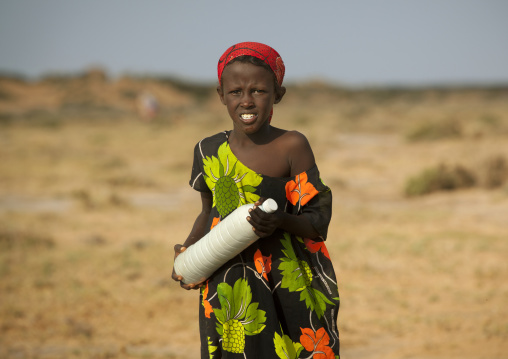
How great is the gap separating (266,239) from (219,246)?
20cm

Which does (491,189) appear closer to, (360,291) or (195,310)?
(360,291)

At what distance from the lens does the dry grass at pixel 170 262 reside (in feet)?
16.4

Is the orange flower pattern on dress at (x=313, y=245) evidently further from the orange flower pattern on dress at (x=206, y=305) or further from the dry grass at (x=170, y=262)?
the dry grass at (x=170, y=262)

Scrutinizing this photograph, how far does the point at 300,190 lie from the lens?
210cm

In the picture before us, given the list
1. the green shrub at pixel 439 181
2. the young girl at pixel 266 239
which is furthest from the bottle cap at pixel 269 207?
the green shrub at pixel 439 181

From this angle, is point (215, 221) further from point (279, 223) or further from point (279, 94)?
point (279, 94)

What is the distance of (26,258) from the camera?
24.3 ft

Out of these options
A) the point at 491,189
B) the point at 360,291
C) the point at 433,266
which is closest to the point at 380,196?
the point at 491,189

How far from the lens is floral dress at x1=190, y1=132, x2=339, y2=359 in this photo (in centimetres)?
208

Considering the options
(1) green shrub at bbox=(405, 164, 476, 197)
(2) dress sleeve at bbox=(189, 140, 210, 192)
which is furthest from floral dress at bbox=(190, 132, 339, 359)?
(1) green shrub at bbox=(405, 164, 476, 197)

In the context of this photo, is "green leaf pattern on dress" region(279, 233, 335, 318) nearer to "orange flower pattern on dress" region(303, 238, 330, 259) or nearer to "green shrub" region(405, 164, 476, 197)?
"orange flower pattern on dress" region(303, 238, 330, 259)

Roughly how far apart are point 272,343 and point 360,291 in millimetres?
4285

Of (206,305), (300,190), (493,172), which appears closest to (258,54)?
(300,190)

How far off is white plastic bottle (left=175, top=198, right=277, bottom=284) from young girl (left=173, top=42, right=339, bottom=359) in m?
0.07
